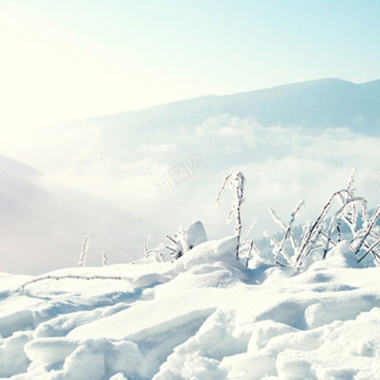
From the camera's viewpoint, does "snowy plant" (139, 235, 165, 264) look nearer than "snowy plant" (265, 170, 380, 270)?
No

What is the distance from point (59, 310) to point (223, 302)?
0.92 meters

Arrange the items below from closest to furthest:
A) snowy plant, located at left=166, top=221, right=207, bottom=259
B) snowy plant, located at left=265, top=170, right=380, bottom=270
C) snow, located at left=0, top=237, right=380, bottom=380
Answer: snow, located at left=0, top=237, right=380, bottom=380 < snowy plant, located at left=265, top=170, right=380, bottom=270 < snowy plant, located at left=166, top=221, right=207, bottom=259

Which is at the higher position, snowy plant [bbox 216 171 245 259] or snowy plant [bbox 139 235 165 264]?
snowy plant [bbox 216 171 245 259]

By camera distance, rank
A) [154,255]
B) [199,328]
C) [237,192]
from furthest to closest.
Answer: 1. [154,255]
2. [237,192]
3. [199,328]

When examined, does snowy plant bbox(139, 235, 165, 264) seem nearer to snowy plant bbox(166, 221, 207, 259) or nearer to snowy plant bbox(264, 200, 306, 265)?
snowy plant bbox(166, 221, 207, 259)

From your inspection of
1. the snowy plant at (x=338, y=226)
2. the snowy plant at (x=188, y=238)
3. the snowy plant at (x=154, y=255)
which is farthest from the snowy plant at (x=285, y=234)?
the snowy plant at (x=154, y=255)

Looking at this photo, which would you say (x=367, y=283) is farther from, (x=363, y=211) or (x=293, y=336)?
(x=363, y=211)

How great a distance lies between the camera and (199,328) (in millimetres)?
2107

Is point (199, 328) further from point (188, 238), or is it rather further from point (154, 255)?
point (154, 255)

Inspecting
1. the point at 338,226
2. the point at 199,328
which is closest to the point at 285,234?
the point at 338,226

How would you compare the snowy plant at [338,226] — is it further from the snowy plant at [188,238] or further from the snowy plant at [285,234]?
the snowy plant at [188,238]

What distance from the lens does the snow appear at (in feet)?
5.48

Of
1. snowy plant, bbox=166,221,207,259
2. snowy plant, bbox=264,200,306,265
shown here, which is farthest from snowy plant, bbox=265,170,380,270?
snowy plant, bbox=166,221,207,259

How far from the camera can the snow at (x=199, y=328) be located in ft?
5.48
